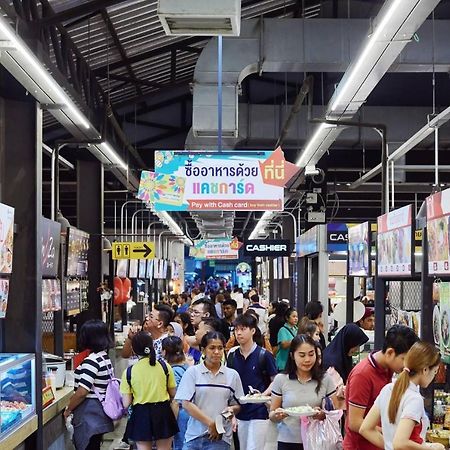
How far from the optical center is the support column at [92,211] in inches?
577

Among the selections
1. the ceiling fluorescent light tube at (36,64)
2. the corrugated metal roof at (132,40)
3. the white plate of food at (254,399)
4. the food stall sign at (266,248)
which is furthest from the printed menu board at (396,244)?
the food stall sign at (266,248)

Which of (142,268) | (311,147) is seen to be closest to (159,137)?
(142,268)

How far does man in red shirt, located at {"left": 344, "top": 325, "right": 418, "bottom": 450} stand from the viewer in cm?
474

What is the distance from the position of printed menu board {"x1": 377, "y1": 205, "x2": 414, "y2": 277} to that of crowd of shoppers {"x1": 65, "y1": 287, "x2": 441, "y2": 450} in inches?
26.8

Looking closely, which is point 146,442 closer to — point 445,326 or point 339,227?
point 445,326

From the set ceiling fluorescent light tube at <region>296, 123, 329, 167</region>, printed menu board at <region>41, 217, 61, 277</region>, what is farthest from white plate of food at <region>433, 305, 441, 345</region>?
printed menu board at <region>41, 217, 61, 277</region>

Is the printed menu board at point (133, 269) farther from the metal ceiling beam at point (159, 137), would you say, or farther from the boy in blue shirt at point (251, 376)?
the boy in blue shirt at point (251, 376)

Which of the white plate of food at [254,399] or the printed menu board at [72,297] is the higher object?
the printed menu board at [72,297]

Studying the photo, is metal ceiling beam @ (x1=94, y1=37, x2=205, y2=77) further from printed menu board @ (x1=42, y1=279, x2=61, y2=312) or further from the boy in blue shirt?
the boy in blue shirt

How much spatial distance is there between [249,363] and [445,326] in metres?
2.04

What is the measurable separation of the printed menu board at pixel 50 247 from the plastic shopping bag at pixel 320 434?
4214 millimetres

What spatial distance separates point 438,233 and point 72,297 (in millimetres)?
7155

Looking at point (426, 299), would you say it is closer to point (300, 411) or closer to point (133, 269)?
point (300, 411)

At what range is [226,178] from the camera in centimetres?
945
